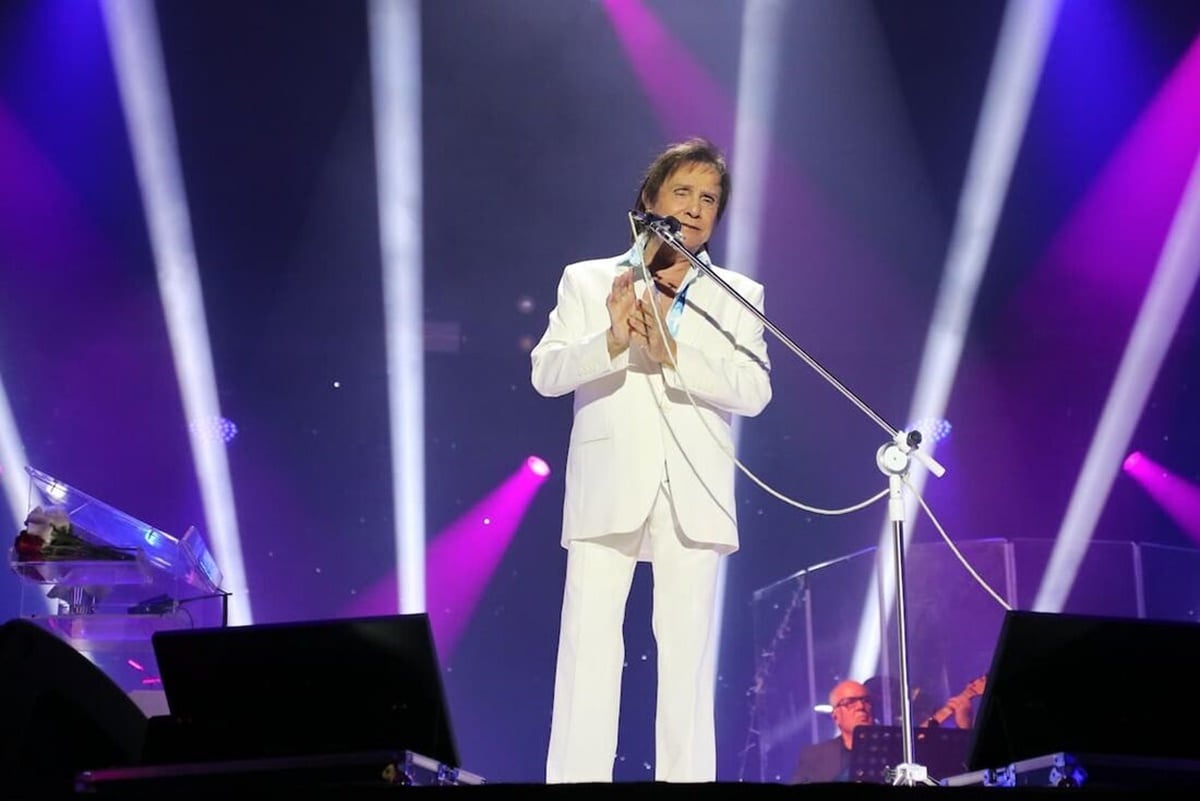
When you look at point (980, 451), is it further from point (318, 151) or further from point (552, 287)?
point (318, 151)

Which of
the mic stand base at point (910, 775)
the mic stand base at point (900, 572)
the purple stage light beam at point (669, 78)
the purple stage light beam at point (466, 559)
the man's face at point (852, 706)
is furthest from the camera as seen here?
the purple stage light beam at point (466, 559)

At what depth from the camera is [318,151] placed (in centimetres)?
717

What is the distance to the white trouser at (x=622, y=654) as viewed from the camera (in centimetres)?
346

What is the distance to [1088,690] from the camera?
2.62 metres

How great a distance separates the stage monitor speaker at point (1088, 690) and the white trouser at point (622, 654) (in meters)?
0.95

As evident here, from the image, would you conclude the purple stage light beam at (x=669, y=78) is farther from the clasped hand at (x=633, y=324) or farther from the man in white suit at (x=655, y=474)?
the clasped hand at (x=633, y=324)

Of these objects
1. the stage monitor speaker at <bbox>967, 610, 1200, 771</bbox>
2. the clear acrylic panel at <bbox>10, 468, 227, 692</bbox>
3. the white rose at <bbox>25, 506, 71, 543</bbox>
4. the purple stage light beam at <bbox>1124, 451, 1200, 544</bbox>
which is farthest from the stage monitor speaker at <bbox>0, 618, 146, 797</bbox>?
the purple stage light beam at <bbox>1124, 451, 1200, 544</bbox>

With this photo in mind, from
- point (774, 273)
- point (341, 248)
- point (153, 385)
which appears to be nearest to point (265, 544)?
point (153, 385)

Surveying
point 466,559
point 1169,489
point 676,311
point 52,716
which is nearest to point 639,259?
point 676,311

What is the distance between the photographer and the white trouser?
3465 millimetres

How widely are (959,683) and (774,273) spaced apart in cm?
248

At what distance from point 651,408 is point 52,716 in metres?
1.76

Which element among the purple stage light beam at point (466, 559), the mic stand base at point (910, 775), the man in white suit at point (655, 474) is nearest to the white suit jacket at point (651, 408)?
the man in white suit at point (655, 474)

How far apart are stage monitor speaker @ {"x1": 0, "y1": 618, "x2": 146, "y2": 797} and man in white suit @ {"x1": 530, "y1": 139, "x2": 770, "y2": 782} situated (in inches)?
50.4
